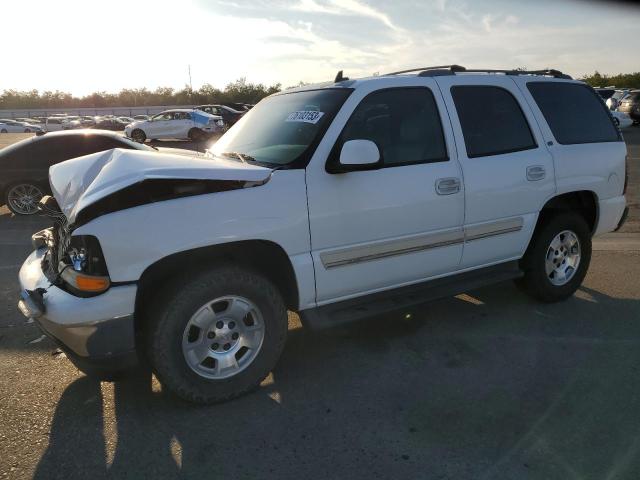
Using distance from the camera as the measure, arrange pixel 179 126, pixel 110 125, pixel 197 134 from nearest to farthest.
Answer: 1. pixel 197 134
2. pixel 179 126
3. pixel 110 125

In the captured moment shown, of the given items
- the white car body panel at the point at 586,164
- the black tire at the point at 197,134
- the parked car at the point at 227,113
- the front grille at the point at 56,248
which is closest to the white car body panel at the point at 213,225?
the front grille at the point at 56,248

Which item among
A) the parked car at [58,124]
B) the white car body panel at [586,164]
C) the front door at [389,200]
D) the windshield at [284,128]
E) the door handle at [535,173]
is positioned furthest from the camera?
the parked car at [58,124]

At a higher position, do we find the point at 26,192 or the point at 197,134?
the point at 197,134

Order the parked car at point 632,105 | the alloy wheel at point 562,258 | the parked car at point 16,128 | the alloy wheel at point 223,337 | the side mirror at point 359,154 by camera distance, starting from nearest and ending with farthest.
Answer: the alloy wheel at point 223,337
the side mirror at point 359,154
the alloy wheel at point 562,258
the parked car at point 632,105
the parked car at point 16,128

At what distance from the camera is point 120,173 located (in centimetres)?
283

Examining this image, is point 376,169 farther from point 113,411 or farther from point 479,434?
point 113,411

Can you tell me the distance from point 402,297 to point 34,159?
315 inches

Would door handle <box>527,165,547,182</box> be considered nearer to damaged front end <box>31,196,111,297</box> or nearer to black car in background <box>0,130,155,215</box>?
damaged front end <box>31,196,111,297</box>

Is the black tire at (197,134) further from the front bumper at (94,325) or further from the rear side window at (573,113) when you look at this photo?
the front bumper at (94,325)

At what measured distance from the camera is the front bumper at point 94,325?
267 centimetres

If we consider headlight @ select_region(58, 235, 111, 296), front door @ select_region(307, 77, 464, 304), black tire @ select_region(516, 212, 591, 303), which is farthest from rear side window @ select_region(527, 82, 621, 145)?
headlight @ select_region(58, 235, 111, 296)

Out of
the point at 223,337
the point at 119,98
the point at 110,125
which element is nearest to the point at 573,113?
the point at 223,337

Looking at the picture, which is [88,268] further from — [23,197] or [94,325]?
[23,197]

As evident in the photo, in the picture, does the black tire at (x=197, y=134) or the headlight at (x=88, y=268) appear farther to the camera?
the black tire at (x=197, y=134)
